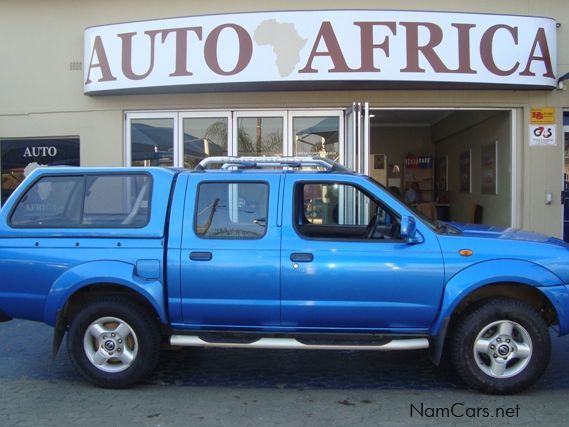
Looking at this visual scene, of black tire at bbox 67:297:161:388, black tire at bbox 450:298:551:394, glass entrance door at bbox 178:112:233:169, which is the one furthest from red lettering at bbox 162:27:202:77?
black tire at bbox 450:298:551:394

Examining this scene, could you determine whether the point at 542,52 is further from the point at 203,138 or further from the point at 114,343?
the point at 114,343

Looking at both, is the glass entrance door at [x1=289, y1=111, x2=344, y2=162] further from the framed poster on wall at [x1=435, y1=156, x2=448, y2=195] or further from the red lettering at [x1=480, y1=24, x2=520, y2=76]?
the framed poster on wall at [x1=435, y1=156, x2=448, y2=195]

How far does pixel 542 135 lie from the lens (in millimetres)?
9820

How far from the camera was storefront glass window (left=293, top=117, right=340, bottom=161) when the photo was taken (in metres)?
10.2

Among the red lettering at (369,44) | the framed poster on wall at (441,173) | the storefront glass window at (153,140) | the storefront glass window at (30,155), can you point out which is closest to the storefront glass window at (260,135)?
the storefront glass window at (153,140)

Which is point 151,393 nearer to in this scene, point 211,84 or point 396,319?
point 396,319

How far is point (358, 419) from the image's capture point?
4453mm

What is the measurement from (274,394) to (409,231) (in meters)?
1.77

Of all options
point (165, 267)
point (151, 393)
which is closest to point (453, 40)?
point (165, 267)

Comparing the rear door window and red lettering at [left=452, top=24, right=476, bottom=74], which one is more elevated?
red lettering at [left=452, top=24, right=476, bottom=74]

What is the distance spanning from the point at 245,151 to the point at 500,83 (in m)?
4.25

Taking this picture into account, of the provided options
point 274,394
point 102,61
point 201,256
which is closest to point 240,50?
point 102,61

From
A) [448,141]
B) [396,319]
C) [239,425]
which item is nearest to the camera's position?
[239,425]

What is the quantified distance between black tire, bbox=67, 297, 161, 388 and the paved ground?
167mm
